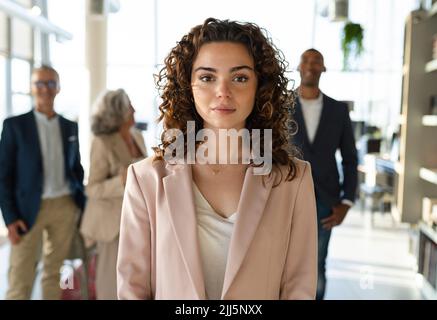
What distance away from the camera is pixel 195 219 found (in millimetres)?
938

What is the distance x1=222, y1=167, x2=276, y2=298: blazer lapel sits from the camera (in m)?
0.90

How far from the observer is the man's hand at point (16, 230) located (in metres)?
2.37

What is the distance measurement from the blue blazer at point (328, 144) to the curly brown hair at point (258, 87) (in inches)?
14.7

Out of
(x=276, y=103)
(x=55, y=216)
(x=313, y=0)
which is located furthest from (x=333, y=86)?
(x=55, y=216)

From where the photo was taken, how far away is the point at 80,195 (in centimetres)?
258

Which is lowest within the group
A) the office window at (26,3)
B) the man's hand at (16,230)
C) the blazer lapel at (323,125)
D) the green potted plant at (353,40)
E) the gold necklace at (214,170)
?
the man's hand at (16,230)

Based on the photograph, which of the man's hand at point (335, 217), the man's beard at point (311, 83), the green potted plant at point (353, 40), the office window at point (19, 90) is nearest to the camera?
the man's beard at point (311, 83)

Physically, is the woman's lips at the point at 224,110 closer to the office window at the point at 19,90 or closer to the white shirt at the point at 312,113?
the white shirt at the point at 312,113

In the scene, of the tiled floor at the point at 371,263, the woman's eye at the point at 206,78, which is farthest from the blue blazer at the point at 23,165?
the tiled floor at the point at 371,263

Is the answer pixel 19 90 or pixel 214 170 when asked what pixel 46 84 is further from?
pixel 214 170

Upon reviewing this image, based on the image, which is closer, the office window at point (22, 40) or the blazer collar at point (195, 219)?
the blazer collar at point (195, 219)

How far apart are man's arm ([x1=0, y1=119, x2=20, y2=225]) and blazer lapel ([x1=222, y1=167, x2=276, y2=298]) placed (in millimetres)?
1741

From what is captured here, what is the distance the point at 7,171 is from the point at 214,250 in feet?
5.61
